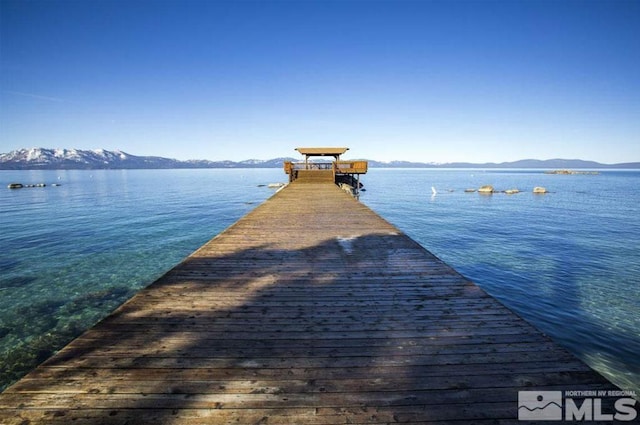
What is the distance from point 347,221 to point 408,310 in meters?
7.93

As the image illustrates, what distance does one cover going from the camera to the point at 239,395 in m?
3.17

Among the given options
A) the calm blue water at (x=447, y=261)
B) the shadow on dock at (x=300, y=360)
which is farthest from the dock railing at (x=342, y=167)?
the shadow on dock at (x=300, y=360)

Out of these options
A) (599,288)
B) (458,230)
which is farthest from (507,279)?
(458,230)

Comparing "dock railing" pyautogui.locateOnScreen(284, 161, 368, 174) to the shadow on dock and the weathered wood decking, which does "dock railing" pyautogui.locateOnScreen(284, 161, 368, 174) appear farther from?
the shadow on dock

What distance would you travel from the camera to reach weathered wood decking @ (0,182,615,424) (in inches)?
118

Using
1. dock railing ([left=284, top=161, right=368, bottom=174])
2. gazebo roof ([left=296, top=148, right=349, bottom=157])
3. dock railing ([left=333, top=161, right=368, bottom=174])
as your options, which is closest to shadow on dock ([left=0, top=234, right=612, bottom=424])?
dock railing ([left=284, top=161, right=368, bottom=174])

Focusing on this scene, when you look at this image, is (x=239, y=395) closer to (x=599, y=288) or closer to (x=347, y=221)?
(x=347, y=221)

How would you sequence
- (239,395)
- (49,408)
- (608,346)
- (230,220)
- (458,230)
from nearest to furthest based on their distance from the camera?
(49,408) < (239,395) < (608,346) < (458,230) < (230,220)

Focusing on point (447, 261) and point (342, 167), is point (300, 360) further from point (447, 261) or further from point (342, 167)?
point (342, 167)

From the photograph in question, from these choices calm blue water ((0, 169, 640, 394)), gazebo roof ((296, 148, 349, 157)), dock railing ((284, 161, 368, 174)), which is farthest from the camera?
gazebo roof ((296, 148, 349, 157))

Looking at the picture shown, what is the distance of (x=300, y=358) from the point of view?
3822 mm

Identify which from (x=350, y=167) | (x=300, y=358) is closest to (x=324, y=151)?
(x=350, y=167)

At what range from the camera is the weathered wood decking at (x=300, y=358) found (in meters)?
3.00

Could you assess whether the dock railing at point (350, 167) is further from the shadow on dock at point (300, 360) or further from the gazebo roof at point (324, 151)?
the shadow on dock at point (300, 360)
